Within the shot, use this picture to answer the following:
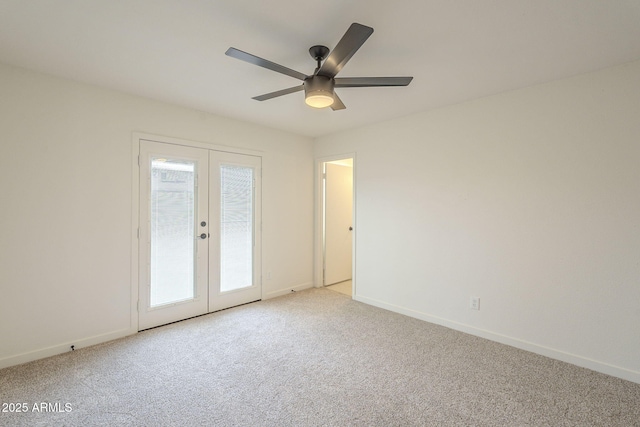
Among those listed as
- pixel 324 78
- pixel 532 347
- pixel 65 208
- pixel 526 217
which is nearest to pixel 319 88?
pixel 324 78

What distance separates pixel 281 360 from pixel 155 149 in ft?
8.09

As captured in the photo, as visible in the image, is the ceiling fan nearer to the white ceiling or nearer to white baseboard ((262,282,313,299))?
the white ceiling

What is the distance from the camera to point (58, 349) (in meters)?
2.50

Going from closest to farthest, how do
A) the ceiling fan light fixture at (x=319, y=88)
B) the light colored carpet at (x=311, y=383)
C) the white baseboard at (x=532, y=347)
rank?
the light colored carpet at (x=311, y=383) < the ceiling fan light fixture at (x=319, y=88) < the white baseboard at (x=532, y=347)

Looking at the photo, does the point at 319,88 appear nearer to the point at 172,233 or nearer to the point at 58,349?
the point at 172,233

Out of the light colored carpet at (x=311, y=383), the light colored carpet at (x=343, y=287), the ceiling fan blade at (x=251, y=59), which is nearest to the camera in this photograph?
the ceiling fan blade at (x=251, y=59)

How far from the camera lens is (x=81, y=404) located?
1.87 m

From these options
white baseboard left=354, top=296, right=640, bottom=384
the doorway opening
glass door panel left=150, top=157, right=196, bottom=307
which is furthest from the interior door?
glass door panel left=150, top=157, right=196, bottom=307

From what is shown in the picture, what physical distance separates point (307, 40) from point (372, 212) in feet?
7.76

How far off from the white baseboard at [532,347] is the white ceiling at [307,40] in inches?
92.3

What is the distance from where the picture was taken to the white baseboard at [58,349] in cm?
230

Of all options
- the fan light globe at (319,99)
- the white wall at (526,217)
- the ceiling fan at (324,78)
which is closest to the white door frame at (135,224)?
the ceiling fan at (324,78)

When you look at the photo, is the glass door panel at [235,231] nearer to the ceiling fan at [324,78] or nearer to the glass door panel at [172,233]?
the glass door panel at [172,233]

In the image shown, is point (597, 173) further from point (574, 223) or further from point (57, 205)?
point (57, 205)
